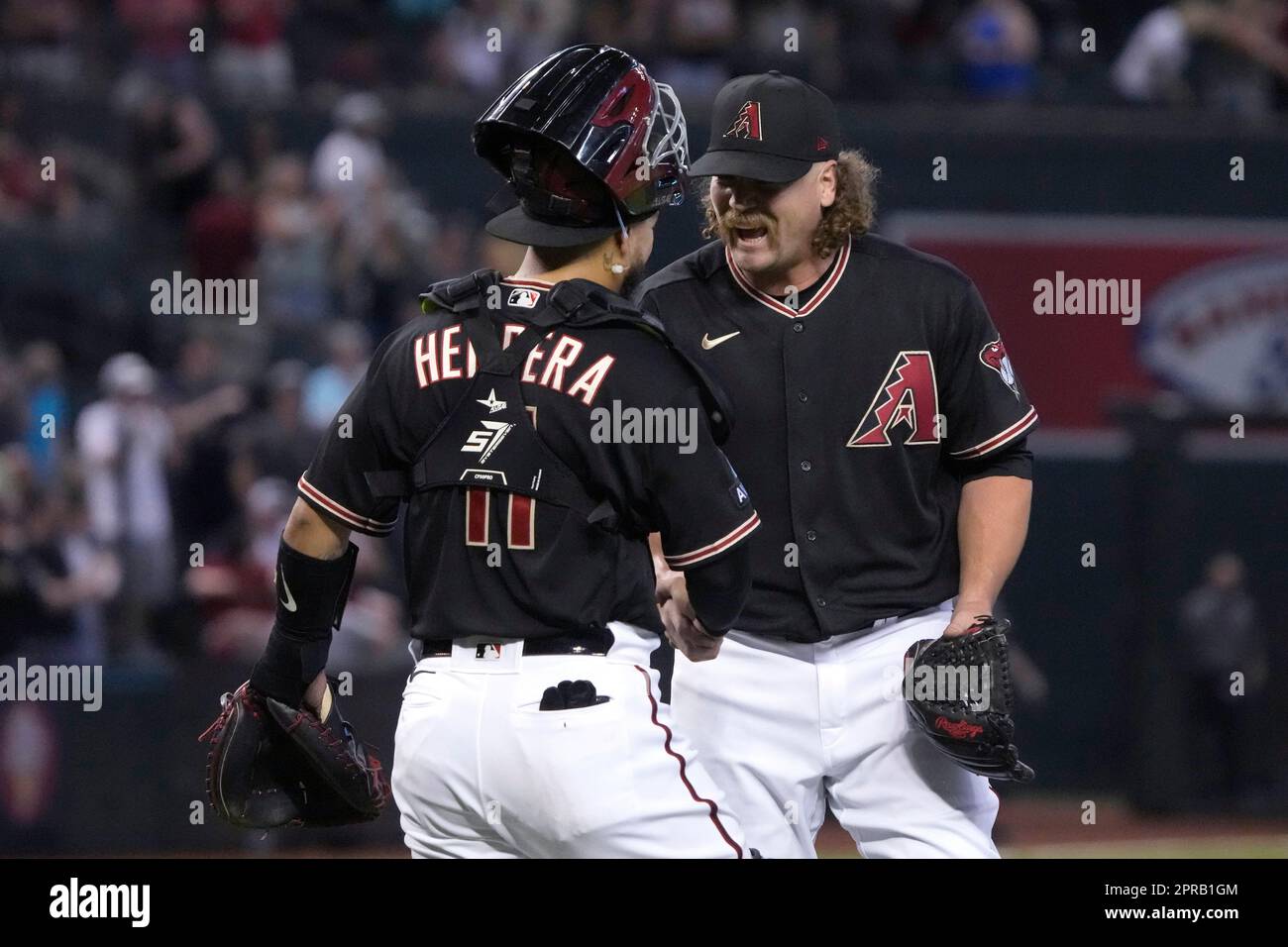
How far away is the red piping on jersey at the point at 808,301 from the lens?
14.1 feet

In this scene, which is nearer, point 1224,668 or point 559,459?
point 559,459

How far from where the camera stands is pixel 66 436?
9.33 metres

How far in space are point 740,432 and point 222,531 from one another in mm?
5568

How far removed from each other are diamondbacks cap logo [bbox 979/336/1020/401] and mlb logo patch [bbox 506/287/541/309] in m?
1.20

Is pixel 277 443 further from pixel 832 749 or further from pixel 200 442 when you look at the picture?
pixel 832 749

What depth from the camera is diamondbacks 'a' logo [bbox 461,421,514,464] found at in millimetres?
3428

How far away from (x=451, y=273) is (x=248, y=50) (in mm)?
1914

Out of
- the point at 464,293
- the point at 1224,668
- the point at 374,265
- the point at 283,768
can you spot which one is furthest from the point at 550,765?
the point at 1224,668

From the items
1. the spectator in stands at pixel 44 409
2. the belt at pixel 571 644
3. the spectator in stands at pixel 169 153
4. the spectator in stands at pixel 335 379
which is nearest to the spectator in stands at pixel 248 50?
the spectator in stands at pixel 169 153

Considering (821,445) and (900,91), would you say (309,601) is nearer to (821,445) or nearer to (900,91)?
(821,445)

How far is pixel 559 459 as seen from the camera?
135 inches

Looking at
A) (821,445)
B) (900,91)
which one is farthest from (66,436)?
(821,445)

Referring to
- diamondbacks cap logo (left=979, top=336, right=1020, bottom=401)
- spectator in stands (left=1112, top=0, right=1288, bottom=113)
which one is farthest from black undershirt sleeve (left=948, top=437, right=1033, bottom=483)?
spectator in stands (left=1112, top=0, right=1288, bottom=113)

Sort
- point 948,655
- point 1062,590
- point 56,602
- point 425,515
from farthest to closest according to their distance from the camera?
point 1062,590, point 56,602, point 948,655, point 425,515
